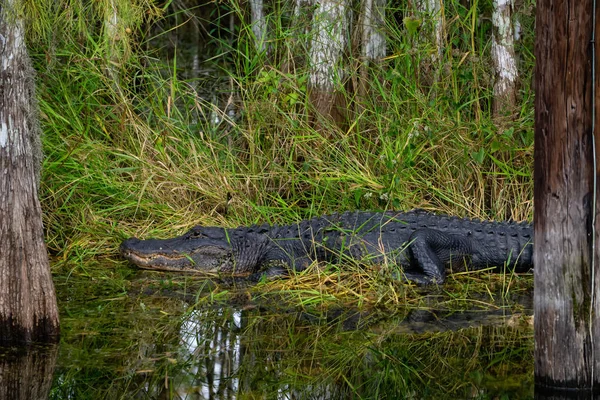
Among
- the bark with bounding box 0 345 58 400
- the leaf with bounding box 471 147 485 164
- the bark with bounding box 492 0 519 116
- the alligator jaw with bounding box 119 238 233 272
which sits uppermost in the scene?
the bark with bounding box 492 0 519 116

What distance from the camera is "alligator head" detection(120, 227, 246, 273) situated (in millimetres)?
6105

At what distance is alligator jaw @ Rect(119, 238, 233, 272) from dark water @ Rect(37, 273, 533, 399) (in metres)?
0.57

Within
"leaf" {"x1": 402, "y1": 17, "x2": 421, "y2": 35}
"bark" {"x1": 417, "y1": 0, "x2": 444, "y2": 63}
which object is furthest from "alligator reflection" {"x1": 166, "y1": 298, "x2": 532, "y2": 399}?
"bark" {"x1": 417, "y1": 0, "x2": 444, "y2": 63}

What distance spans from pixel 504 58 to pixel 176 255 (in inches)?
118

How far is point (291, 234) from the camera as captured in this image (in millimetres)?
6191

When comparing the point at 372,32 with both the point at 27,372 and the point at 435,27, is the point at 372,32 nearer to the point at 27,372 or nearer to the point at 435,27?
the point at 435,27

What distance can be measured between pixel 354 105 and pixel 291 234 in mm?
1673

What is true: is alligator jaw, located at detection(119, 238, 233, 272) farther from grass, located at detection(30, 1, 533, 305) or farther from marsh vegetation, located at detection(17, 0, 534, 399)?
grass, located at detection(30, 1, 533, 305)

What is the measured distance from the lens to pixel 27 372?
391 cm

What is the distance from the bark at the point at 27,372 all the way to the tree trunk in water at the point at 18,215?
5.6 inches

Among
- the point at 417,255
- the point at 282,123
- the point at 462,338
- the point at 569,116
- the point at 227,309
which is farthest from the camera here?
the point at 282,123

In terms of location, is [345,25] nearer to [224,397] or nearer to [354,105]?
[354,105]

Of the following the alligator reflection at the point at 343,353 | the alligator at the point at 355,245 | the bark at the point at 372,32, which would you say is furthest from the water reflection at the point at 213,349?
the bark at the point at 372,32

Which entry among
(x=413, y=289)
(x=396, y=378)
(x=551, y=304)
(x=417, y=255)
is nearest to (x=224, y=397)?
(x=396, y=378)
